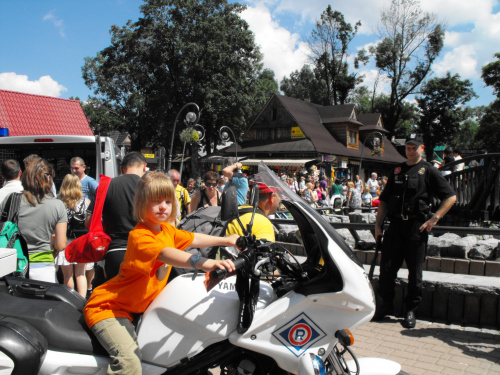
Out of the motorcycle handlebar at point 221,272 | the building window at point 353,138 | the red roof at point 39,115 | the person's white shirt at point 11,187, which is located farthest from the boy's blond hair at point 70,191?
the building window at point 353,138

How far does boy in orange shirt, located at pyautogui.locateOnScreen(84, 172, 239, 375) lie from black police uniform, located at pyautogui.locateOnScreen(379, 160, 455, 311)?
287 cm

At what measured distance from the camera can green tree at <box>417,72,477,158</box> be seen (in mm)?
50531

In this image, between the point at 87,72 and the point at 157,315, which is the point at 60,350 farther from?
the point at 87,72

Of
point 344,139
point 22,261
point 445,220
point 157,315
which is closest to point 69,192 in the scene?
point 22,261

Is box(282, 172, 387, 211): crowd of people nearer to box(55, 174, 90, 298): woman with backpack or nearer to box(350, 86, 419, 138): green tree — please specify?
box(55, 174, 90, 298): woman with backpack

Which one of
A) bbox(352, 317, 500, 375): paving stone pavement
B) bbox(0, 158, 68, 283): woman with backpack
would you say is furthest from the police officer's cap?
bbox(0, 158, 68, 283): woman with backpack

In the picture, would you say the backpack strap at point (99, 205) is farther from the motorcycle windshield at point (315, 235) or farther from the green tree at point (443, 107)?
the green tree at point (443, 107)

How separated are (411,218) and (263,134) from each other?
35508 millimetres

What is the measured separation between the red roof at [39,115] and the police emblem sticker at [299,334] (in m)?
12.1

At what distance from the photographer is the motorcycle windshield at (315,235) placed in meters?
2.22

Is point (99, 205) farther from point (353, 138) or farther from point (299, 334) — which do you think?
point (353, 138)

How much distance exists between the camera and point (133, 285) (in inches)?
95.3

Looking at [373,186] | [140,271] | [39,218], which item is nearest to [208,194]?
[39,218]

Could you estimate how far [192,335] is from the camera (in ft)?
7.47
